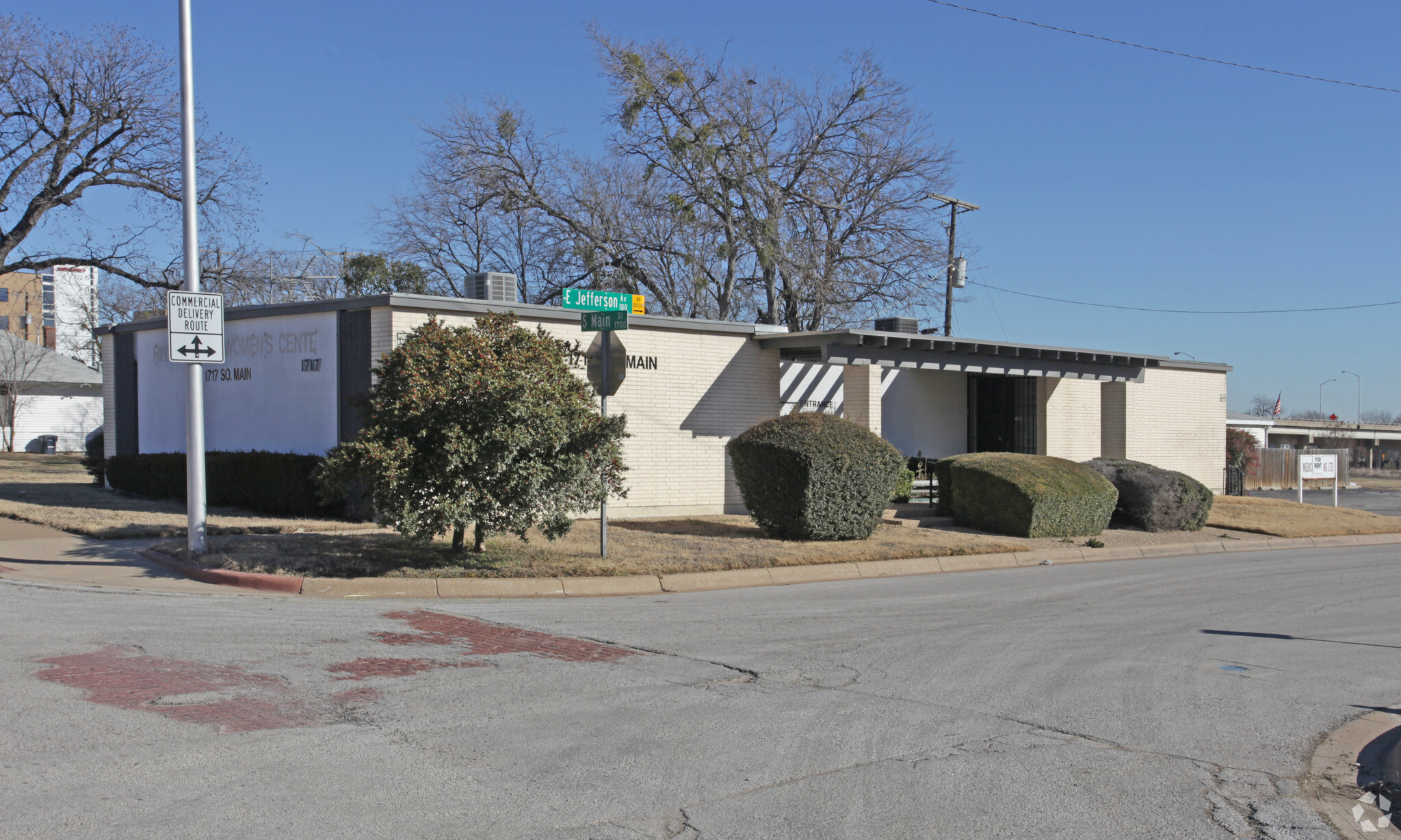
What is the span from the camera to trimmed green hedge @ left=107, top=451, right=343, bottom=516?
660 inches

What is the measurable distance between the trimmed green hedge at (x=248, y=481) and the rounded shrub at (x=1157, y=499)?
14.0 m

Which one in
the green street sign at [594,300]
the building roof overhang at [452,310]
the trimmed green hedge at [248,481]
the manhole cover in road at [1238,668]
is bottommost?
the manhole cover in road at [1238,668]

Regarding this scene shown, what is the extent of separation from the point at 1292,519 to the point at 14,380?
47.7 meters

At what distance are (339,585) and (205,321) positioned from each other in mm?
3439

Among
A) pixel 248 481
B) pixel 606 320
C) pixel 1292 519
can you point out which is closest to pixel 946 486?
pixel 606 320

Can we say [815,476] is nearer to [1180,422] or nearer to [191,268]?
[191,268]

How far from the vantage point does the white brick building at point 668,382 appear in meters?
17.0

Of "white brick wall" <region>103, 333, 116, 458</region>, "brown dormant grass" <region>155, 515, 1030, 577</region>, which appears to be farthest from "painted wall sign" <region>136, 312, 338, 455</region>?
"brown dormant grass" <region>155, 515, 1030, 577</region>

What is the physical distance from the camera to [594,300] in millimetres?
12914

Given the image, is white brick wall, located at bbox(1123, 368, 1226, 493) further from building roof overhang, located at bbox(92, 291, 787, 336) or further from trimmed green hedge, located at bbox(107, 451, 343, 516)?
trimmed green hedge, located at bbox(107, 451, 343, 516)

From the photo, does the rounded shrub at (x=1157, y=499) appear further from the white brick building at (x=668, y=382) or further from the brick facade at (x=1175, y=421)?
the brick facade at (x=1175, y=421)

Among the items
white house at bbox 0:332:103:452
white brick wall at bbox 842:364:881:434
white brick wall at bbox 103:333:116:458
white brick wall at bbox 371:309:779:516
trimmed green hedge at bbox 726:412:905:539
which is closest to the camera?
trimmed green hedge at bbox 726:412:905:539

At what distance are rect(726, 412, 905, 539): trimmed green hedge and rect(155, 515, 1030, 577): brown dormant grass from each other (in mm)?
309

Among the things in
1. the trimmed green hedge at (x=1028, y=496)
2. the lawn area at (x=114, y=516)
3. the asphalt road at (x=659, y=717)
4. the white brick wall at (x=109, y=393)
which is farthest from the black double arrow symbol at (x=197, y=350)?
the trimmed green hedge at (x=1028, y=496)
